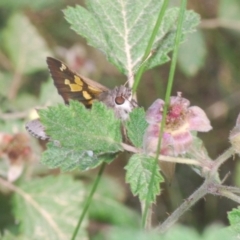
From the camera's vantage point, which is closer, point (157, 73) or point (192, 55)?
point (192, 55)

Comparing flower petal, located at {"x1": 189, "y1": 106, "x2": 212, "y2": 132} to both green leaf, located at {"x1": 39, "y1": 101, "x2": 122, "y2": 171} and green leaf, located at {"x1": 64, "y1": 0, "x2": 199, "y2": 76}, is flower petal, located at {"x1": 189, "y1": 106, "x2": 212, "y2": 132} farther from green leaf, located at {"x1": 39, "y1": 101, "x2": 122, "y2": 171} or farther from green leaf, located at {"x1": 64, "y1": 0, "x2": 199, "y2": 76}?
green leaf, located at {"x1": 64, "y1": 0, "x2": 199, "y2": 76}

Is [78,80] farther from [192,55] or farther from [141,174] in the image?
[192,55]

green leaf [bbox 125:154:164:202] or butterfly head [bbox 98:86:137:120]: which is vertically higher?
butterfly head [bbox 98:86:137:120]

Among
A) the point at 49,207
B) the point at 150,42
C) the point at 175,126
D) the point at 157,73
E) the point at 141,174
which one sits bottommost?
the point at 49,207

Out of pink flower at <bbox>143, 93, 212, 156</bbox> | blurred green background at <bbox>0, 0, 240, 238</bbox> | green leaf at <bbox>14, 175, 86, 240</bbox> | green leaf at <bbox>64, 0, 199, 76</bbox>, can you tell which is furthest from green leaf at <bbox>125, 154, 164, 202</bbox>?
blurred green background at <bbox>0, 0, 240, 238</bbox>

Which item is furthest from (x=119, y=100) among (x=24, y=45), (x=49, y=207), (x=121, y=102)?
(x=24, y=45)

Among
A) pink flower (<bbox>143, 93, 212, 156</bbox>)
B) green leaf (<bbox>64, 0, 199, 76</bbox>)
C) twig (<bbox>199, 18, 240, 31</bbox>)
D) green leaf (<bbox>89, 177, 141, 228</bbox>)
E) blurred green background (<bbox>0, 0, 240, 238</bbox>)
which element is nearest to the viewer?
pink flower (<bbox>143, 93, 212, 156</bbox>)

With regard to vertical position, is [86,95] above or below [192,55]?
below

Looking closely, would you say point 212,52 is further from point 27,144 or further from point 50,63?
point 50,63
